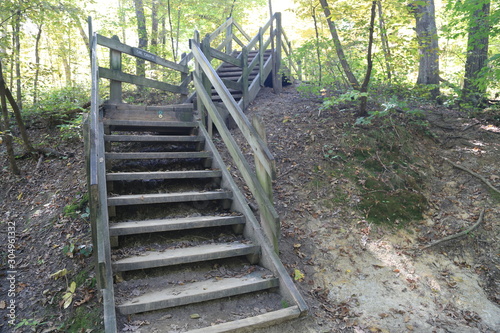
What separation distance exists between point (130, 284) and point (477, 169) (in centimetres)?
562

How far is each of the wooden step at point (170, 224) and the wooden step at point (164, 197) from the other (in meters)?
0.24

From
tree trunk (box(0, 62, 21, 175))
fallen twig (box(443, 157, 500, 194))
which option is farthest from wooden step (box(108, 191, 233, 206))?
fallen twig (box(443, 157, 500, 194))

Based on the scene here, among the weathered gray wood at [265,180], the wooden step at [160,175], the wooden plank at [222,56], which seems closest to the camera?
the weathered gray wood at [265,180]

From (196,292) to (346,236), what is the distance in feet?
7.36

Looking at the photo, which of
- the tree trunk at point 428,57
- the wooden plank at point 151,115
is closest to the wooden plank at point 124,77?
the wooden plank at point 151,115

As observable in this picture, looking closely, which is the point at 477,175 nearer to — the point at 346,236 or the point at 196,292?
the point at 346,236

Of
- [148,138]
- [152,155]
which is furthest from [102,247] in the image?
[148,138]

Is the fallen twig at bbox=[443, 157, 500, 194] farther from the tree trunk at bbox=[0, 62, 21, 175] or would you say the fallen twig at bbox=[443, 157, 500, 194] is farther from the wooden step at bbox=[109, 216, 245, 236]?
the tree trunk at bbox=[0, 62, 21, 175]

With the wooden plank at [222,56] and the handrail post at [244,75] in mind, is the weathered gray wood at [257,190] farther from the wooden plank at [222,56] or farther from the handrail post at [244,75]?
the handrail post at [244,75]

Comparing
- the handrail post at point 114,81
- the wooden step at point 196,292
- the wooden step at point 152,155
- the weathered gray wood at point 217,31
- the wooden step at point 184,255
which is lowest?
the wooden step at point 196,292

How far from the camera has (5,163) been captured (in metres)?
5.94

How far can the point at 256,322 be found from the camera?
2719 mm

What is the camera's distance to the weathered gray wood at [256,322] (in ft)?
8.51

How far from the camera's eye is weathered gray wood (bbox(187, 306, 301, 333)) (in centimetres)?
259
